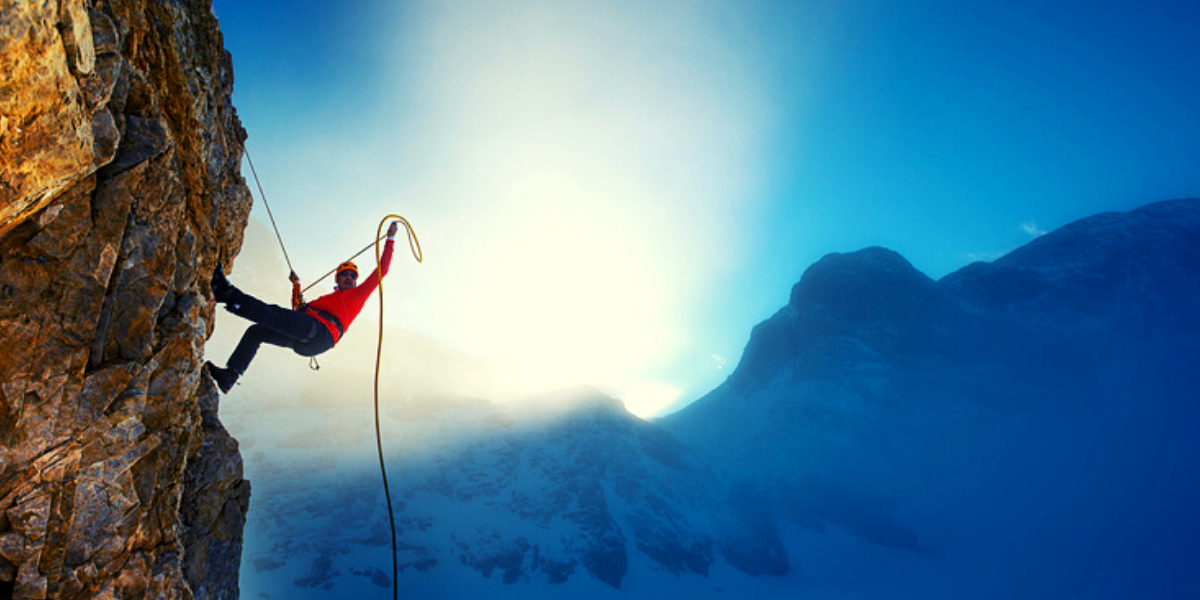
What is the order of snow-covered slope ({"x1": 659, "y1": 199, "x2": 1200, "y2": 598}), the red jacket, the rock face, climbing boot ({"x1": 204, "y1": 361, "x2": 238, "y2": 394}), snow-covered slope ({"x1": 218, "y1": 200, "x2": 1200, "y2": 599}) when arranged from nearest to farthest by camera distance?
the rock face, climbing boot ({"x1": 204, "y1": 361, "x2": 238, "y2": 394}), the red jacket, snow-covered slope ({"x1": 218, "y1": 200, "x2": 1200, "y2": 599}), snow-covered slope ({"x1": 659, "y1": 199, "x2": 1200, "y2": 598})

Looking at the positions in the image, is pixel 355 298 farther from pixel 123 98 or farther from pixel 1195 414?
pixel 1195 414

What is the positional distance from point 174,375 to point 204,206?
1.96 metres

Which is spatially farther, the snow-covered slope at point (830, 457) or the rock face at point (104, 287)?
the snow-covered slope at point (830, 457)

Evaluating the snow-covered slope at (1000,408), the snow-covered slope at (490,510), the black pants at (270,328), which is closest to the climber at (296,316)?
the black pants at (270,328)

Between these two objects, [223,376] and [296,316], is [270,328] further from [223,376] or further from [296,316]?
[223,376]

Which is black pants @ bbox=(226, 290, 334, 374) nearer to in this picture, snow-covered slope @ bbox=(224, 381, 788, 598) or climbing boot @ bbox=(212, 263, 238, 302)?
climbing boot @ bbox=(212, 263, 238, 302)

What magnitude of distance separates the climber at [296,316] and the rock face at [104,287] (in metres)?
0.55

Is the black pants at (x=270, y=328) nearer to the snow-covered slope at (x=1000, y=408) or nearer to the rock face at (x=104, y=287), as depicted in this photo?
the rock face at (x=104, y=287)

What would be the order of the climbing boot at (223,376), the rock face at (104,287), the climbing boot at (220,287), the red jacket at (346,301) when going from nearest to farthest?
the rock face at (104,287) < the climbing boot at (220,287) < the climbing boot at (223,376) < the red jacket at (346,301)

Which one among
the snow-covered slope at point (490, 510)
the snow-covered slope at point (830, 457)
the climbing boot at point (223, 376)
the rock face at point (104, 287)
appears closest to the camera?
the rock face at point (104, 287)

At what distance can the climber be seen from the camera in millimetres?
5754

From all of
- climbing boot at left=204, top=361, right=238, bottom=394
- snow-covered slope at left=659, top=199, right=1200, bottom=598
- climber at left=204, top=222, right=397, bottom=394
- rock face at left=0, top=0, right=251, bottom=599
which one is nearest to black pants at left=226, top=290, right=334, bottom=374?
climber at left=204, top=222, right=397, bottom=394

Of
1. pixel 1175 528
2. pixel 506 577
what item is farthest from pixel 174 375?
pixel 1175 528

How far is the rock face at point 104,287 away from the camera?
260 cm
